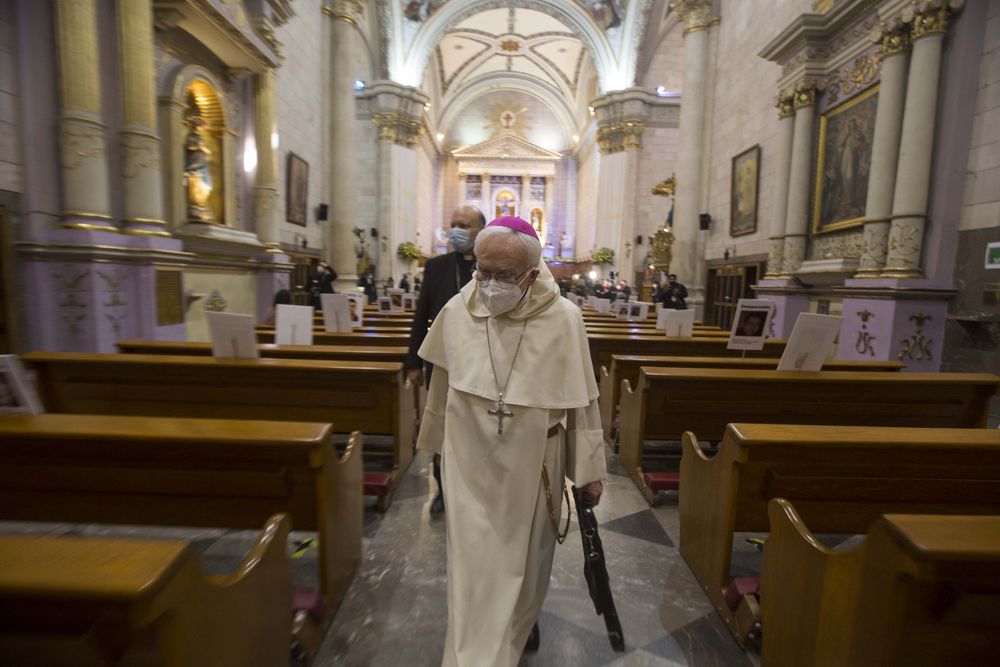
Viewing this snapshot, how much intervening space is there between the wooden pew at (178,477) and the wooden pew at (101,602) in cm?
80

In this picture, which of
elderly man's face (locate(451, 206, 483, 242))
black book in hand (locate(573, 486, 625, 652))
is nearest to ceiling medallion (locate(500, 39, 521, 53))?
elderly man's face (locate(451, 206, 483, 242))

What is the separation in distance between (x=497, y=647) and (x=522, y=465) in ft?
1.93

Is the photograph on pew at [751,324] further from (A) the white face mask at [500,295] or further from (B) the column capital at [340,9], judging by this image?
(B) the column capital at [340,9]

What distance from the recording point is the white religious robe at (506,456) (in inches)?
65.4

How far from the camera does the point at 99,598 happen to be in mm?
848

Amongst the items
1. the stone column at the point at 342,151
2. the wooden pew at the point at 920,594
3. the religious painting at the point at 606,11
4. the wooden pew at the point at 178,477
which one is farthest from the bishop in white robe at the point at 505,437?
the religious painting at the point at 606,11

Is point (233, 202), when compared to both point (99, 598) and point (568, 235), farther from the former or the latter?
point (568, 235)

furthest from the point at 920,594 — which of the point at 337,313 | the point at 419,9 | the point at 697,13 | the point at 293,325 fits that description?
the point at 419,9

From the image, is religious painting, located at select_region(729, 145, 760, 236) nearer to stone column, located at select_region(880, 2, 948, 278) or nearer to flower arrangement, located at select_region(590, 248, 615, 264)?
stone column, located at select_region(880, 2, 948, 278)

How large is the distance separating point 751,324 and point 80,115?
637 cm

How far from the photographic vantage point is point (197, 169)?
6625 millimetres

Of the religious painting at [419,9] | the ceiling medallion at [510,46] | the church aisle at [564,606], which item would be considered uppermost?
the ceiling medallion at [510,46]

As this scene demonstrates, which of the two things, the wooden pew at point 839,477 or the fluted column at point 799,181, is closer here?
the wooden pew at point 839,477

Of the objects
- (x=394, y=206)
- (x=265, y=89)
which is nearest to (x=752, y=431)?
(x=265, y=89)
